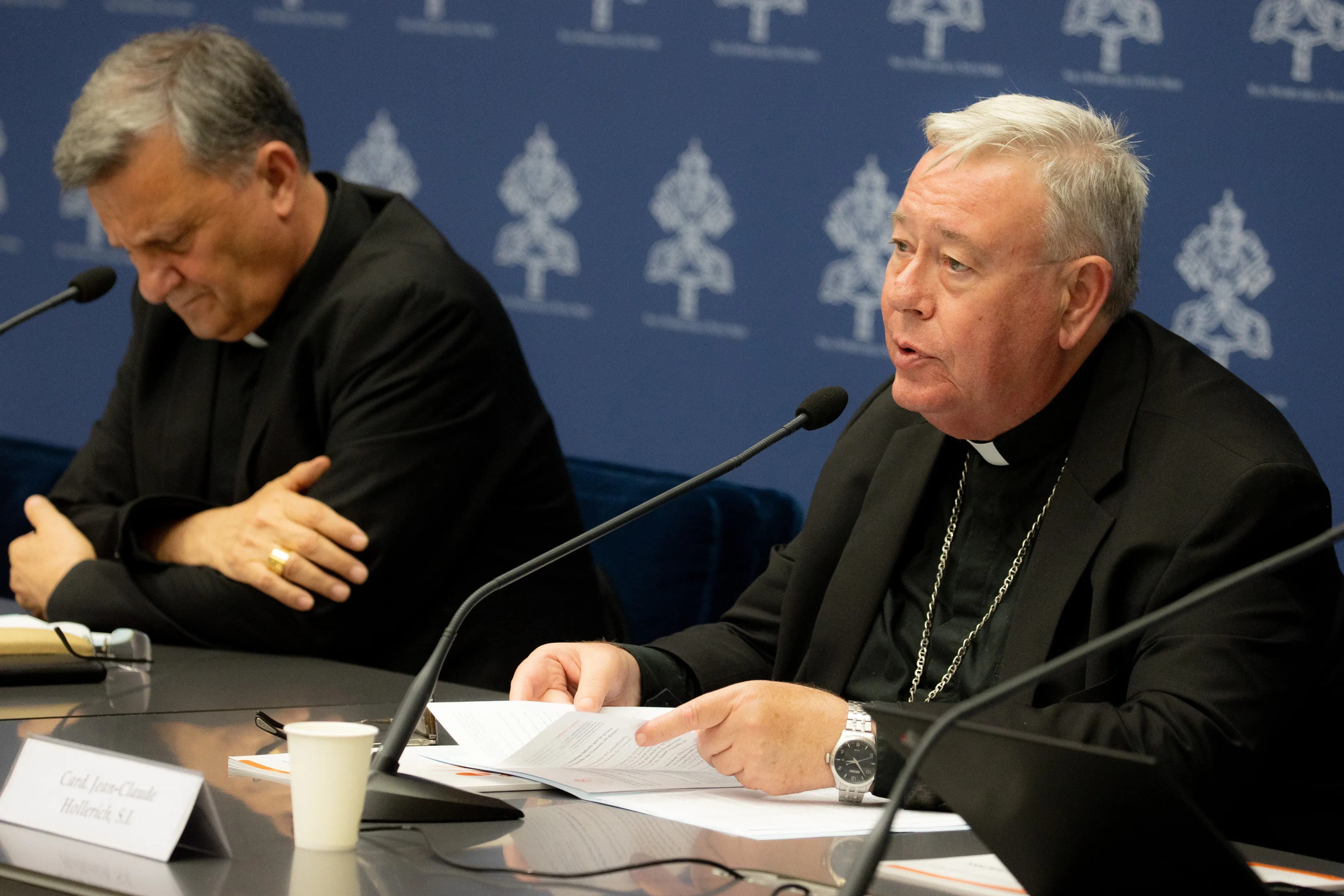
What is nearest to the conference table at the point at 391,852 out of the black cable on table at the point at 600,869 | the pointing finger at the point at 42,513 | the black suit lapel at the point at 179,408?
the black cable on table at the point at 600,869

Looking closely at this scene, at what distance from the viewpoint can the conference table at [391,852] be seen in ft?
3.74

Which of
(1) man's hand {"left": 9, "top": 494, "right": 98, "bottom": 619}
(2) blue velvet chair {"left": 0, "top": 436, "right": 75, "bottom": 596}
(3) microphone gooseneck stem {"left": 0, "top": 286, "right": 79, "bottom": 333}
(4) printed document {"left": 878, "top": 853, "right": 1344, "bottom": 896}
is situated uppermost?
(3) microphone gooseneck stem {"left": 0, "top": 286, "right": 79, "bottom": 333}

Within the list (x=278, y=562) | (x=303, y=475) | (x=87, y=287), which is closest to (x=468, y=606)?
(x=278, y=562)

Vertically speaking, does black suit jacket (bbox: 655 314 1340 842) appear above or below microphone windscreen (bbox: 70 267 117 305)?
below

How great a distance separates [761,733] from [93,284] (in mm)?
1595

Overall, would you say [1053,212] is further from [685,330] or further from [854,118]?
[685,330]

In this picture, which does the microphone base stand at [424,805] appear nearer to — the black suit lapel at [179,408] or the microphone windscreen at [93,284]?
the microphone windscreen at [93,284]

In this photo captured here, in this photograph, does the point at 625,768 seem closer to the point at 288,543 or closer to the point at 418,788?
the point at 418,788

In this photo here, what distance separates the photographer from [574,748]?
148 cm

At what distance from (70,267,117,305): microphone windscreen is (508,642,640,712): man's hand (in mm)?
1232

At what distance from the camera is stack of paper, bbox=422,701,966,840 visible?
56.0 inches

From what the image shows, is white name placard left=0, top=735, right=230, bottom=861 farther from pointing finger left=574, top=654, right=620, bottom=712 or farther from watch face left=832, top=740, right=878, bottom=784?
watch face left=832, top=740, right=878, bottom=784

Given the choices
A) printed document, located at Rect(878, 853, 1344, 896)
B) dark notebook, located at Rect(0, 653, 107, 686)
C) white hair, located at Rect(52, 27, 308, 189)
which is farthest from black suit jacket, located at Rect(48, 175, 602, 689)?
printed document, located at Rect(878, 853, 1344, 896)

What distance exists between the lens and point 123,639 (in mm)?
2098
